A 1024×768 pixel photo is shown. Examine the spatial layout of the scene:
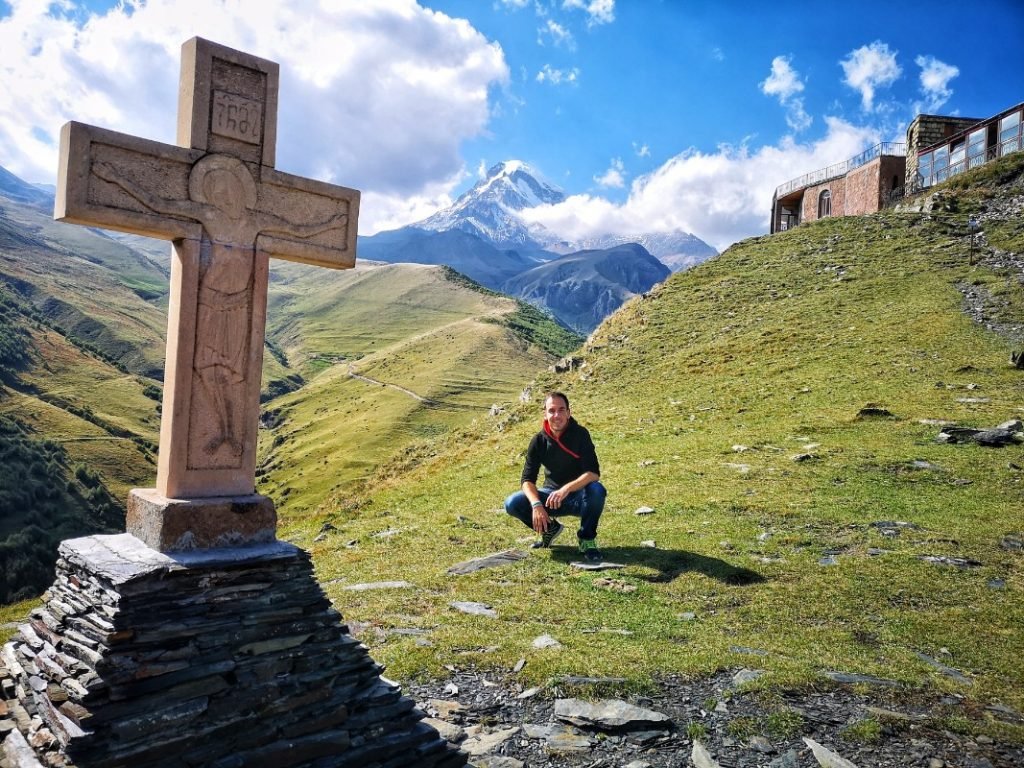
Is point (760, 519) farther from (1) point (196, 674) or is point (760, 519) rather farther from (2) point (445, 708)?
(1) point (196, 674)

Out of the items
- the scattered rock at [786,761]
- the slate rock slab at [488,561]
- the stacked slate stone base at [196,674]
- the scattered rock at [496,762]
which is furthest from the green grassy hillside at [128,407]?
the scattered rock at [786,761]

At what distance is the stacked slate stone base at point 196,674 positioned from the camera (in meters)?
4.57

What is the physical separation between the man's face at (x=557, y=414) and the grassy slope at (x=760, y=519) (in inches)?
76.0

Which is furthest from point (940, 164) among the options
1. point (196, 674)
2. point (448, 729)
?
point (196, 674)

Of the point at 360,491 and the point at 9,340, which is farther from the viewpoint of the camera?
the point at 9,340

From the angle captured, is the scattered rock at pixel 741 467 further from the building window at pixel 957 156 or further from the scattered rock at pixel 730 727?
the building window at pixel 957 156

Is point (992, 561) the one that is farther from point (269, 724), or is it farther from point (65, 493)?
point (65, 493)

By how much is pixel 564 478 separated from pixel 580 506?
0.48 meters

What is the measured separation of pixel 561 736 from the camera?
18.7 feet

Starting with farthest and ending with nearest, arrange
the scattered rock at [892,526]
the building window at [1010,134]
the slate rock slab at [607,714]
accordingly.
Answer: the building window at [1010,134]
the scattered rock at [892,526]
the slate rock slab at [607,714]

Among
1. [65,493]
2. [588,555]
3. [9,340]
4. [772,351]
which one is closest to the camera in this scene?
[588,555]

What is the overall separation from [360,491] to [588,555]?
552 inches

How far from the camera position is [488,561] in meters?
10.4

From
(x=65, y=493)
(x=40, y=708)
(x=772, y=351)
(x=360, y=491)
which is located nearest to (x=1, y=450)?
(x=65, y=493)
